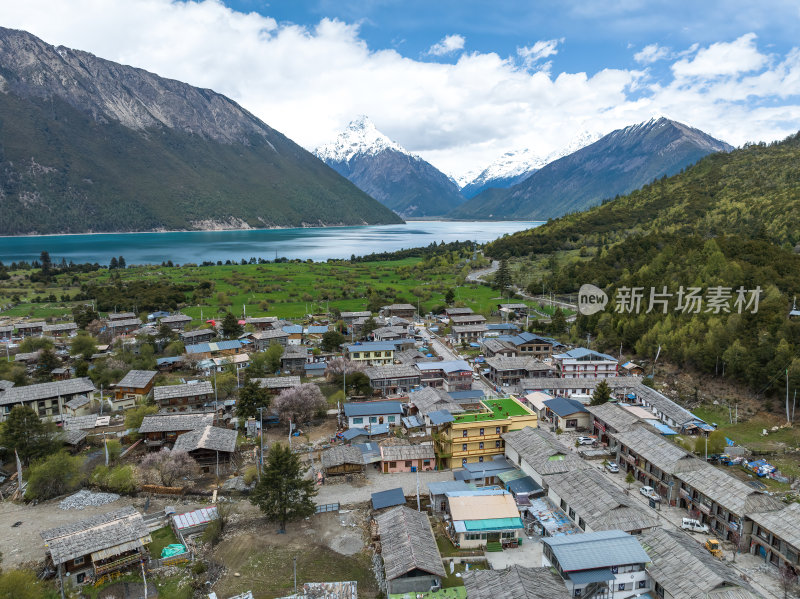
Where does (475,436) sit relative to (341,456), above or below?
above

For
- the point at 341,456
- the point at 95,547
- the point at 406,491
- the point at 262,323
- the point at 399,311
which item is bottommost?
the point at 406,491

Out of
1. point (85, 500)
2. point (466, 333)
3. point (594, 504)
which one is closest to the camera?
point (594, 504)

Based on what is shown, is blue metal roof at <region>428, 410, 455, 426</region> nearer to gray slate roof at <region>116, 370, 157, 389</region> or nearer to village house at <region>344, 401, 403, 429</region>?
village house at <region>344, 401, 403, 429</region>

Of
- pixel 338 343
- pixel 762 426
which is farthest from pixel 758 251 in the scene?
pixel 338 343

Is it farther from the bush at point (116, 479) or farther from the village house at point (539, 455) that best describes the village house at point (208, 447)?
the village house at point (539, 455)

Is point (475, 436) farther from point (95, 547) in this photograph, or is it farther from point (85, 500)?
point (85, 500)

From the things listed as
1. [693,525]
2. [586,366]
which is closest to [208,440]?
[693,525]
